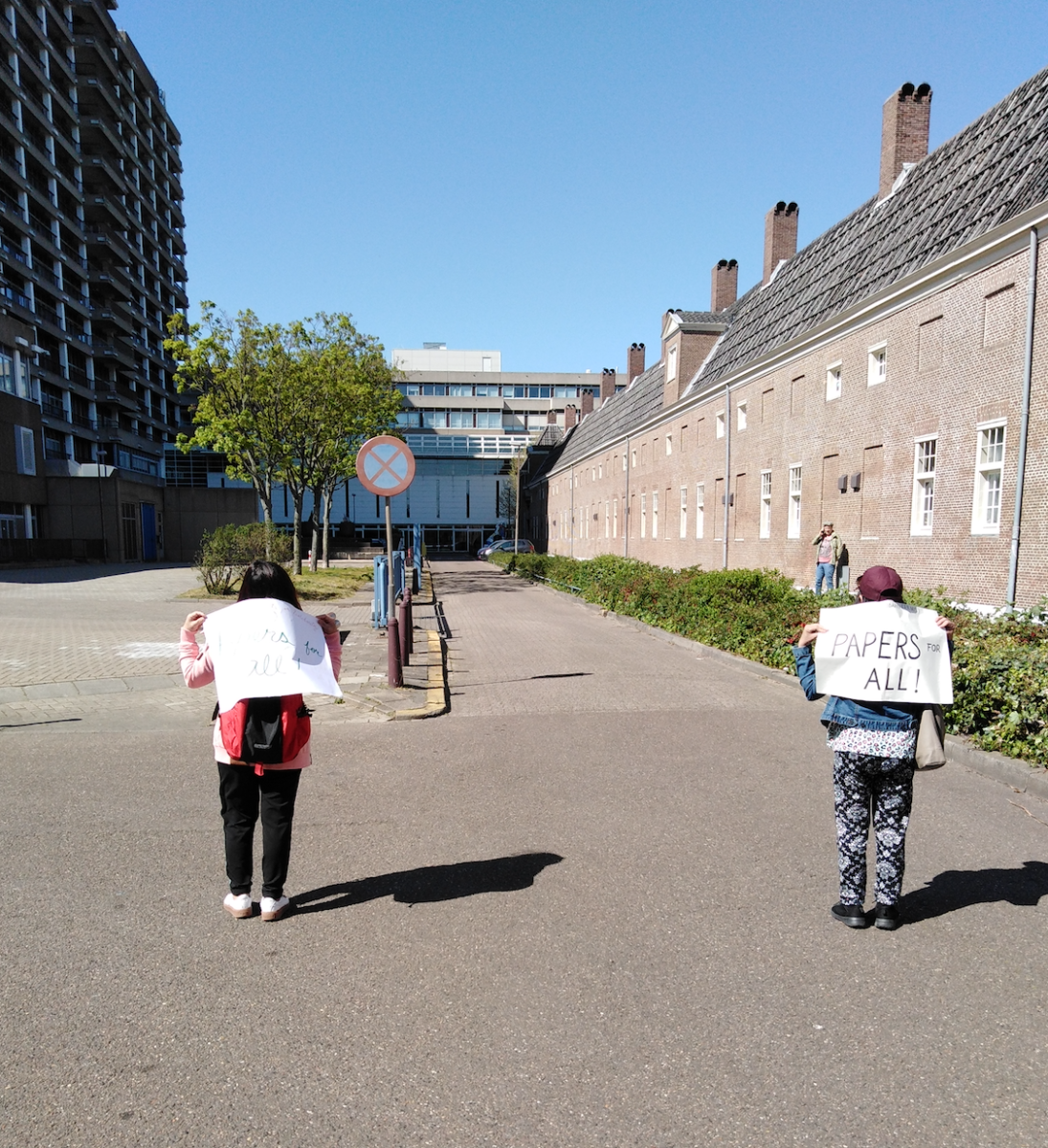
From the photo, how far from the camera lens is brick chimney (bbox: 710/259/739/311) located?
36844 mm

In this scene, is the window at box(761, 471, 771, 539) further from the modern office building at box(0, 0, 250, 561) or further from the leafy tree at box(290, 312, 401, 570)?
the modern office building at box(0, 0, 250, 561)

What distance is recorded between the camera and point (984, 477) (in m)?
17.1

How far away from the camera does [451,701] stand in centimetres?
908

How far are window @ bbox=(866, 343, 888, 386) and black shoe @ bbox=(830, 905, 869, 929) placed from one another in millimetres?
19487

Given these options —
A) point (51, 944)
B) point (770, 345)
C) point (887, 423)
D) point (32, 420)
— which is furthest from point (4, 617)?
point (32, 420)

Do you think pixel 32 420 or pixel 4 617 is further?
pixel 32 420

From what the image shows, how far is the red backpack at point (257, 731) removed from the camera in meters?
3.56

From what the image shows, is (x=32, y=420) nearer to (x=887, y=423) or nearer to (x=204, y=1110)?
(x=887, y=423)

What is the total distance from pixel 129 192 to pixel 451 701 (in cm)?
6996

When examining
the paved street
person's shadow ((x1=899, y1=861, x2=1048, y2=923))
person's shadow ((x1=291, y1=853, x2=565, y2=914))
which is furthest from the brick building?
person's shadow ((x1=291, y1=853, x2=565, y2=914))

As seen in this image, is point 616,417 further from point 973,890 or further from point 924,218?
point 973,890

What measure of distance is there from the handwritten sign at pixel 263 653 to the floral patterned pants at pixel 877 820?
2.40 m

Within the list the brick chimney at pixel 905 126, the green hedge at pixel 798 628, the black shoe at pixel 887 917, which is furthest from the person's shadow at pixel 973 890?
the brick chimney at pixel 905 126

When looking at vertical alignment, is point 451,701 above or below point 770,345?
below
